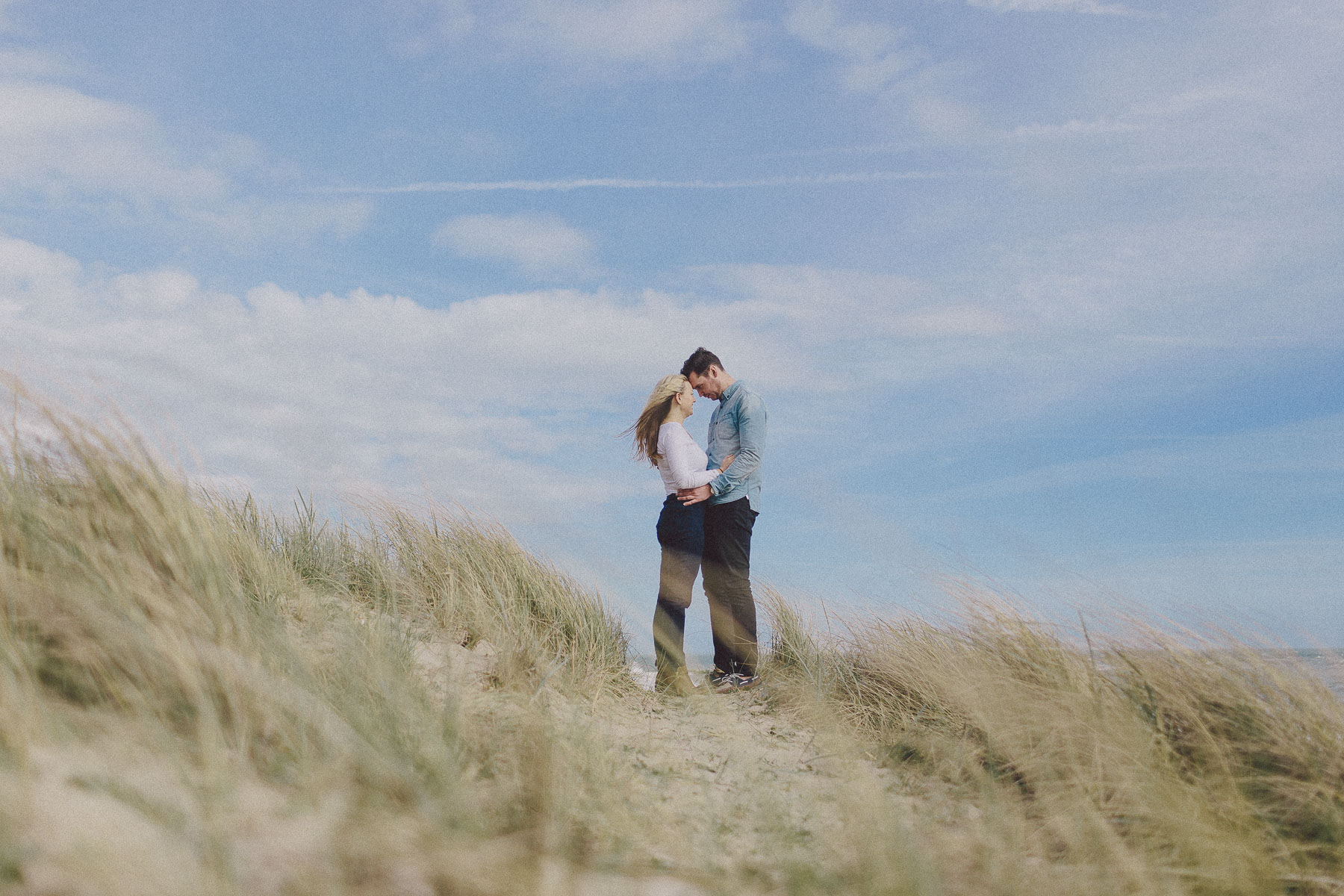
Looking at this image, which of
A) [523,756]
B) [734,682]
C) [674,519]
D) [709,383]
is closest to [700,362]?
[709,383]

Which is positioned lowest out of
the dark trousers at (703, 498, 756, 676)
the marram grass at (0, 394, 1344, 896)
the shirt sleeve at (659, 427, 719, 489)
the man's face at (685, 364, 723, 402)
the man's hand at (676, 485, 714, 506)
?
the marram grass at (0, 394, 1344, 896)

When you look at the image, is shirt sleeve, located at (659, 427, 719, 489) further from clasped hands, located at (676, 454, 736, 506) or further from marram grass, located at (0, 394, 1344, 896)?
marram grass, located at (0, 394, 1344, 896)

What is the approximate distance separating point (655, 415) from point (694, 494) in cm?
60

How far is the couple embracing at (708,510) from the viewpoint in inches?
212

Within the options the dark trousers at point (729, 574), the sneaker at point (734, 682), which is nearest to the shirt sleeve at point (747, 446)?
the dark trousers at point (729, 574)

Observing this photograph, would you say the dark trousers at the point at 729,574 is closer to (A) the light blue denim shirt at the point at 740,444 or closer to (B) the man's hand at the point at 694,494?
(A) the light blue denim shirt at the point at 740,444

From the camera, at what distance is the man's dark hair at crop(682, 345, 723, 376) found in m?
5.71

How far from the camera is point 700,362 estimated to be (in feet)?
18.8

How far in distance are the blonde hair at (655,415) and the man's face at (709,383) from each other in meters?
0.09

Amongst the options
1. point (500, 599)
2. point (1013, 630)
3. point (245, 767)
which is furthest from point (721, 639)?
point (245, 767)

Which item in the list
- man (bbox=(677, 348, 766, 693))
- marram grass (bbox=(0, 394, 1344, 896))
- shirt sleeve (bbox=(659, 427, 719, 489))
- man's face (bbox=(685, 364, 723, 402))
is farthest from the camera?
man's face (bbox=(685, 364, 723, 402))

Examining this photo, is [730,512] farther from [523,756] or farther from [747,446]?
[523,756]

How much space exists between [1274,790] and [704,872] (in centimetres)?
220

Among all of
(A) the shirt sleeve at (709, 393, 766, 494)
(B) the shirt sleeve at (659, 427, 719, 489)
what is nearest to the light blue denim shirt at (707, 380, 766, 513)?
(A) the shirt sleeve at (709, 393, 766, 494)
